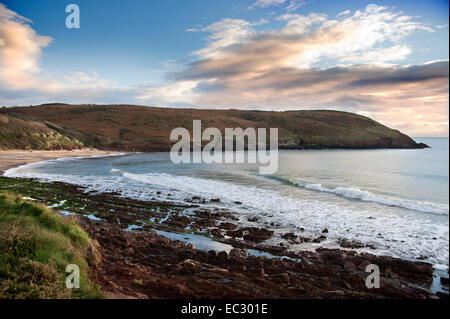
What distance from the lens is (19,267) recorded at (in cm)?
499

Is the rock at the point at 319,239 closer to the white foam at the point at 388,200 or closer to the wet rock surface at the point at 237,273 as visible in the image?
the wet rock surface at the point at 237,273

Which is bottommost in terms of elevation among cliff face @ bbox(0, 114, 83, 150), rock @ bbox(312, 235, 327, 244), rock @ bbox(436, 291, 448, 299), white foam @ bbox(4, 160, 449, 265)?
rock @ bbox(436, 291, 448, 299)

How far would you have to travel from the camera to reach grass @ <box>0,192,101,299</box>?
4.61 m

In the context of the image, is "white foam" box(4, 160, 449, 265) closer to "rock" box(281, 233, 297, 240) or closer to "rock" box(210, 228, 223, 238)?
"rock" box(281, 233, 297, 240)

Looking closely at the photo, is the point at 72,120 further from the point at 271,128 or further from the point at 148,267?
the point at 148,267

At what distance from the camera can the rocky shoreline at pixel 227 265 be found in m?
6.64

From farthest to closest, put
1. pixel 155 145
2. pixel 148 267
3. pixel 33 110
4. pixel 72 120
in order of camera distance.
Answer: pixel 33 110 → pixel 72 120 → pixel 155 145 → pixel 148 267

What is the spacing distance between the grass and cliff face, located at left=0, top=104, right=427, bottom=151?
240 feet

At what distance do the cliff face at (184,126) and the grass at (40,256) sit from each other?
73.1 meters

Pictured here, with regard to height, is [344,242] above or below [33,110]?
below
